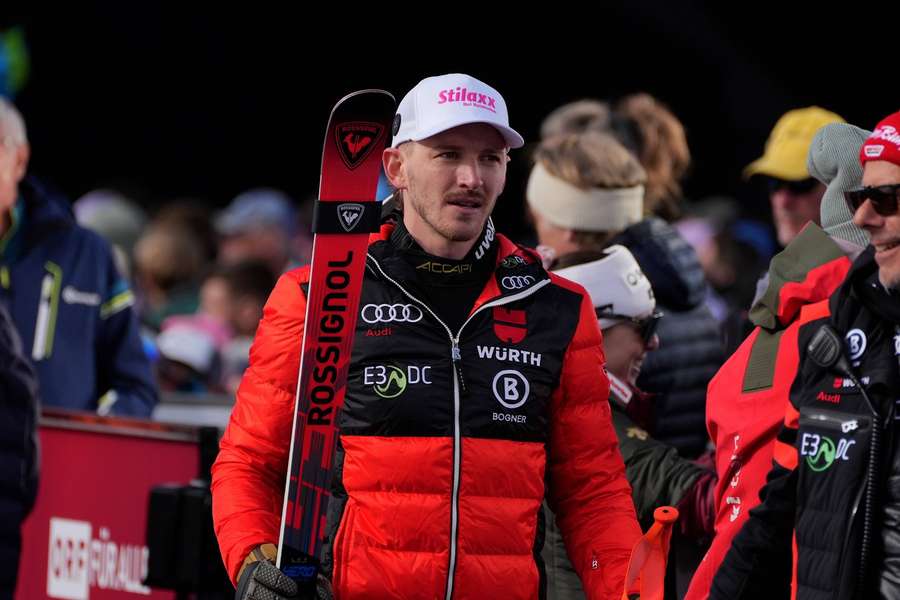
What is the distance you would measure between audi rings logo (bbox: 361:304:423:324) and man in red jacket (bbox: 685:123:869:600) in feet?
Answer: 3.18

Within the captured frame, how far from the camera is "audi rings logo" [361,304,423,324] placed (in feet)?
14.2

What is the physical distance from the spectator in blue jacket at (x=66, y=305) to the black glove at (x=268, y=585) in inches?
140

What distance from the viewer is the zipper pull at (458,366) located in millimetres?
4234

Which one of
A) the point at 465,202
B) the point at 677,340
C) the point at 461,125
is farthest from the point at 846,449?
the point at 677,340

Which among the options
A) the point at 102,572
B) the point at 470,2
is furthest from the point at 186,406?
the point at 470,2

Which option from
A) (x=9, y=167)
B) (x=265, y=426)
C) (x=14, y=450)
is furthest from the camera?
(x=9, y=167)

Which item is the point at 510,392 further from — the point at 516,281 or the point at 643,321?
the point at 643,321

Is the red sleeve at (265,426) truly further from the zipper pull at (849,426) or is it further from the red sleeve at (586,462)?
the zipper pull at (849,426)

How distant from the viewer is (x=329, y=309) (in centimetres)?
427

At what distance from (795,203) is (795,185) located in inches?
2.7

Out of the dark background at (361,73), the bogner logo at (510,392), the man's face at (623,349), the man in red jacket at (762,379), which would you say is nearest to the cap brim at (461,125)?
the bogner logo at (510,392)

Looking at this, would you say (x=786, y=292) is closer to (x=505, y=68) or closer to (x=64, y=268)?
(x=64, y=268)

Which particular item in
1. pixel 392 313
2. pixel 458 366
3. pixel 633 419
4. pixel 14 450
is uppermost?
Answer: pixel 392 313

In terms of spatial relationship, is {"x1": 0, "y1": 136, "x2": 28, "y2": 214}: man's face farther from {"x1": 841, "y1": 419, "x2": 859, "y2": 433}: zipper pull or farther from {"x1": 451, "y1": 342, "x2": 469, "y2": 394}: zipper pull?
{"x1": 841, "y1": 419, "x2": 859, "y2": 433}: zipper pull
